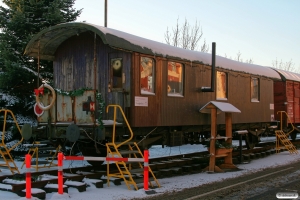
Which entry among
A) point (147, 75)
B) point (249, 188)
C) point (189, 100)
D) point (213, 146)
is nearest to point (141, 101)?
point (147, 75)

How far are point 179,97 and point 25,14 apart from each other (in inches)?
276

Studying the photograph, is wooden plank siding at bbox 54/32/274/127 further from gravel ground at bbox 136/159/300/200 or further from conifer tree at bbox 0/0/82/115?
conifer tree at bbox 0/0/82/115

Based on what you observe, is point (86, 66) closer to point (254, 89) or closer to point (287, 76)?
point (254, 89)

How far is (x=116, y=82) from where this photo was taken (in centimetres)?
1072

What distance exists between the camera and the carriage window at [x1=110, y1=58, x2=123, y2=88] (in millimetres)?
10633

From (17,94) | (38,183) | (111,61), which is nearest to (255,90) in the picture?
(111,61)

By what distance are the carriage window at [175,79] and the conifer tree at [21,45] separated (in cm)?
546

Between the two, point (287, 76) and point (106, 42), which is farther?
point (287, 76)

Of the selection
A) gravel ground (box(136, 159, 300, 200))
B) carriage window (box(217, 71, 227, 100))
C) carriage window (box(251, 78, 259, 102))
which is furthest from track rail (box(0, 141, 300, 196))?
carriage window (box(251, 78, 259, 102))

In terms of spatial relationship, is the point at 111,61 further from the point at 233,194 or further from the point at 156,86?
the point at 233,194

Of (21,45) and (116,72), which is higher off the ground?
(21,45)

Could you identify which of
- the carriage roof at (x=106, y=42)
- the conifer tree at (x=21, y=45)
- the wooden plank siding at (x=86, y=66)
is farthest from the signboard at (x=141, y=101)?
the conifer tree at (x=21, y=45)

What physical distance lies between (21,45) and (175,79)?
21.2ft

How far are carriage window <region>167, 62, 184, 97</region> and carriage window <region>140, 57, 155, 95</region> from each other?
795 millimetres
